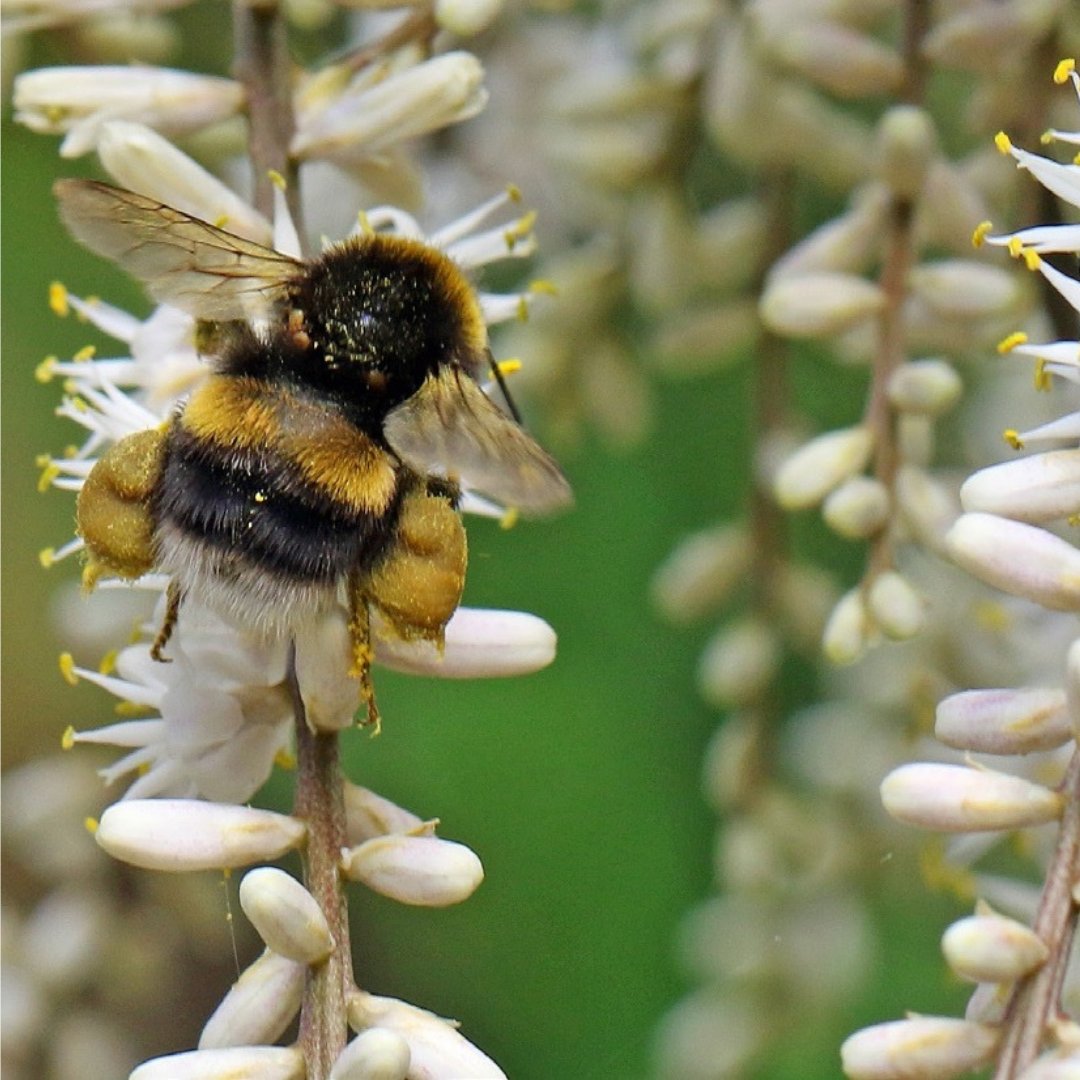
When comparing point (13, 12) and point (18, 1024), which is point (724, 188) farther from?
point (18, 1024)

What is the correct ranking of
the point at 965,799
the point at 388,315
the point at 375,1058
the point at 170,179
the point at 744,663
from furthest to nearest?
the point at 744,663
the point at 170,179
the point at 388,315
the point at 965,799
the point at 375,1058

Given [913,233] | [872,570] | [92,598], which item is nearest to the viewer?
[872,570]

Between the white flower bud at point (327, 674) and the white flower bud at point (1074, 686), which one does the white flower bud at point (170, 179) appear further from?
the white flower bud at point (1074, 686)

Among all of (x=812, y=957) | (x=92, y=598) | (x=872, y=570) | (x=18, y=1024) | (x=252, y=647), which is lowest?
(x=812, y=957)

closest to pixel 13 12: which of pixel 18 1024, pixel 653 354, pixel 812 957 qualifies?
pixel 653 354

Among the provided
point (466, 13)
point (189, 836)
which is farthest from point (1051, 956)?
point (466, 13)

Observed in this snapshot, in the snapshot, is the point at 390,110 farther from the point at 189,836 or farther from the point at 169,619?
the point at 189,836

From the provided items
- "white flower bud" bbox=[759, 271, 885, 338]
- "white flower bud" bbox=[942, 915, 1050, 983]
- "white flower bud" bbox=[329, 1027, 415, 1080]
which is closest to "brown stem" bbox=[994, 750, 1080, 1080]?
"white flower bud" bbox=[942, 915, 1050, 983]
